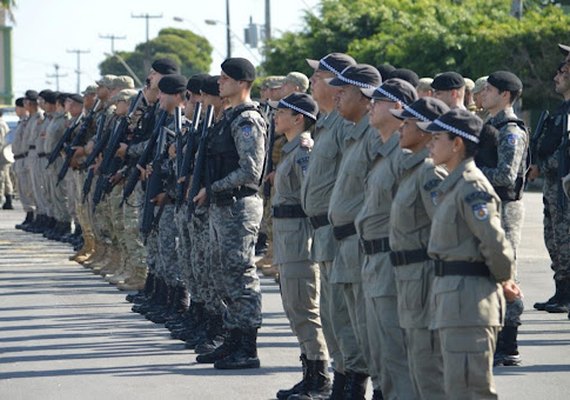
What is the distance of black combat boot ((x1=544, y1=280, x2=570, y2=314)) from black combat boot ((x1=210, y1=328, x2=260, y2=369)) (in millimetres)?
3963

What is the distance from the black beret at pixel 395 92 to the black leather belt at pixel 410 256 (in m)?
0.98

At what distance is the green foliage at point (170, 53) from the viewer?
13550 centimetres

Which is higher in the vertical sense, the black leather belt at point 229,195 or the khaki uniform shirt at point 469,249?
the black leather belt at point 229,195

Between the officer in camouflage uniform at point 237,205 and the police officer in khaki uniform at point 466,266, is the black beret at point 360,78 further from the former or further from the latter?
the officer in camouflage uniform at point 237,205

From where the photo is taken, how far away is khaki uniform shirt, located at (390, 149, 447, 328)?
7.89 meters

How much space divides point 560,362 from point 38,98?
15926mm

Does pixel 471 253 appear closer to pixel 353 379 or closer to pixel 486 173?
pixel 353 379

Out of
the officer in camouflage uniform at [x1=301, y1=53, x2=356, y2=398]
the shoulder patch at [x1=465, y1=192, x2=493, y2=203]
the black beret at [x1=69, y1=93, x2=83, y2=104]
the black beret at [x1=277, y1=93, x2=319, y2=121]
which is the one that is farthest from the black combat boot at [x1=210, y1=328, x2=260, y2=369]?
the black beret at [x1=69, y1=93, x2=83, y2=104]

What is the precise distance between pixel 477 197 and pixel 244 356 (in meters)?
4.03

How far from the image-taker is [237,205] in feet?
37.2

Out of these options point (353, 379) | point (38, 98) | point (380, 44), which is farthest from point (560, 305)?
point (380, 44)

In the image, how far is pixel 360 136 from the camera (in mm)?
9070

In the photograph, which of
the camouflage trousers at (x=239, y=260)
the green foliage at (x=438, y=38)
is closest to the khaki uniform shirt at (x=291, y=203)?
the camouflage trousers at (x=239, y=260)

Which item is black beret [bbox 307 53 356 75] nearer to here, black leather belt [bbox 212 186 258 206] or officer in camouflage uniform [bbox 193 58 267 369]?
officer in camouflage uniform [bbox 193 58 267 369]
